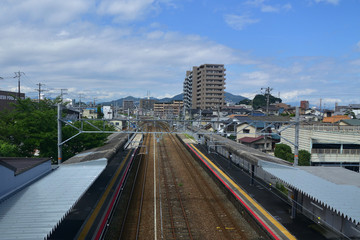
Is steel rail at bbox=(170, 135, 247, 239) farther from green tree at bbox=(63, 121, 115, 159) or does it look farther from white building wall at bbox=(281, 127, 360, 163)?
white building wall at bbox=(281, 127, 360, 163)

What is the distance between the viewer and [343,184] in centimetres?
1010

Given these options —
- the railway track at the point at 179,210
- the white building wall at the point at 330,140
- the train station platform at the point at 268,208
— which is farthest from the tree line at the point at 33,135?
the white building wall at the point at 330,140

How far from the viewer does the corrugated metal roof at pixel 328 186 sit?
7730mm

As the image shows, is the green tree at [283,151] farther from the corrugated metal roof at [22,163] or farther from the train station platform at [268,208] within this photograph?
the corrugated metal roof at [22,163]

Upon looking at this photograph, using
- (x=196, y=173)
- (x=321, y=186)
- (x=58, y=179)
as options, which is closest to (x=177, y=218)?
(x=58, y=179)

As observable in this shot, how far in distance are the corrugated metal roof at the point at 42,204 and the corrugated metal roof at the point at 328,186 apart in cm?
801

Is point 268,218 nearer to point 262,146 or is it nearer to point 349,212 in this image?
point 349,212

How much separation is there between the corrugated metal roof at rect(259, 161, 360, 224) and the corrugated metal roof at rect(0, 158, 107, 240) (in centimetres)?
801

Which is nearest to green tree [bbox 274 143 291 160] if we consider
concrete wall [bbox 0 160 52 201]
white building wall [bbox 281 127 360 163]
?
white building wall [bbox 281 127 360 163]

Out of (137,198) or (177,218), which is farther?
(137,198)

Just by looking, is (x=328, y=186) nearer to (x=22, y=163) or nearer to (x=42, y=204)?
(x=42, y=204)

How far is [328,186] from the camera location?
386 inches

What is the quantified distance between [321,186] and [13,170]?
1157 centimetres

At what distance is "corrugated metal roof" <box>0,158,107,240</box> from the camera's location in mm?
5910
